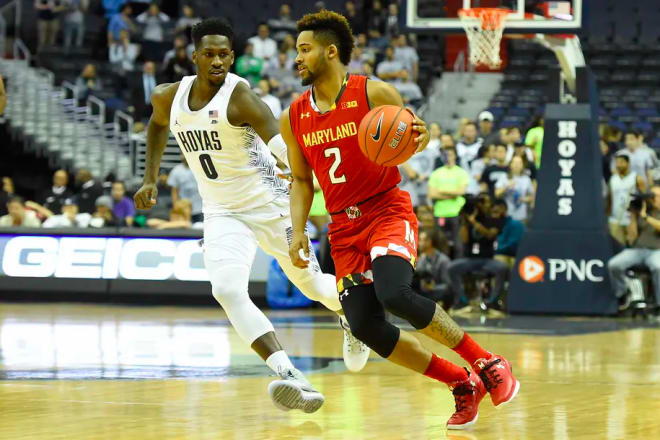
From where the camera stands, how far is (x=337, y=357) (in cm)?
1003

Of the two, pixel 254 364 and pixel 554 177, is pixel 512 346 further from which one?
pixel 554 177

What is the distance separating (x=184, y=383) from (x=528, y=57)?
1763 cm

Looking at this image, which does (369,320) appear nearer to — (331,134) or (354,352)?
(331,134)

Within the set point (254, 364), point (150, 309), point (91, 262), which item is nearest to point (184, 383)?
point (254, 364)

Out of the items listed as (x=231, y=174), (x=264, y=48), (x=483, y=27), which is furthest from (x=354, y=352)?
(x=264, y=48)

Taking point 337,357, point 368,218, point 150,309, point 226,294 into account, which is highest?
point 368,218

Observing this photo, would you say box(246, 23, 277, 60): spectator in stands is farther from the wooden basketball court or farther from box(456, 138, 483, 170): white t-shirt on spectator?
the wooden basketball court

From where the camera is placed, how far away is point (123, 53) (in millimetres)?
24172

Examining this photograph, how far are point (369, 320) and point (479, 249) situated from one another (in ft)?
29.2

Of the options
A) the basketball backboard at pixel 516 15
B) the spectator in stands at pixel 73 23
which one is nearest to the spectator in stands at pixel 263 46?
the spectator in stands at pixel 73 23

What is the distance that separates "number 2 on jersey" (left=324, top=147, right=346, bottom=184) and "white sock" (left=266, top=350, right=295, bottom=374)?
110 centimetres

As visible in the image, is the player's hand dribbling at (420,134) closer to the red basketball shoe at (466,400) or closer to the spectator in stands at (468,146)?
the red basketball shoe at (466,400)

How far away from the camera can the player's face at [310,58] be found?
265 inches

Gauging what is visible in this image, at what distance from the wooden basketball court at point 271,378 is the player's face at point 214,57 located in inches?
77.8
